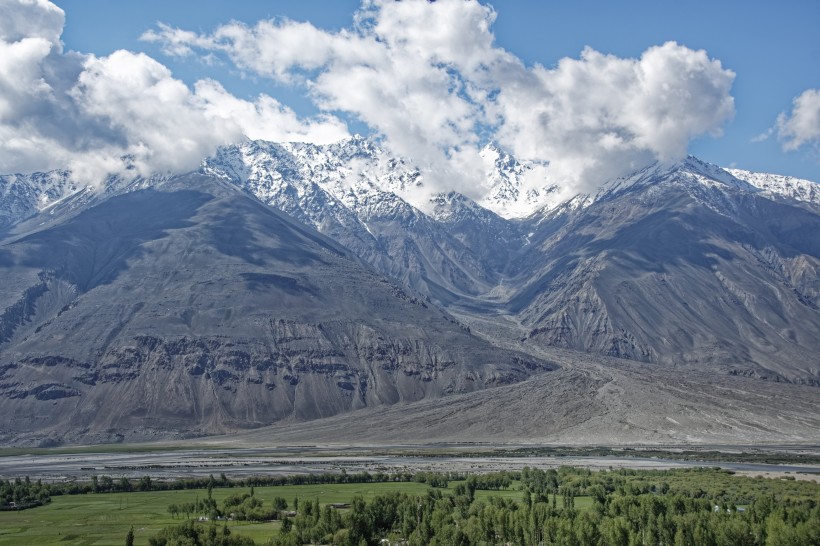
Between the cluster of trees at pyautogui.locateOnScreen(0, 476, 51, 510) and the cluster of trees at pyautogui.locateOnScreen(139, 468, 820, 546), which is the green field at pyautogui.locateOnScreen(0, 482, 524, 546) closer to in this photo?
the cluster of trees at pyautogui.locateOnScreen(0, 476, 51, 510)

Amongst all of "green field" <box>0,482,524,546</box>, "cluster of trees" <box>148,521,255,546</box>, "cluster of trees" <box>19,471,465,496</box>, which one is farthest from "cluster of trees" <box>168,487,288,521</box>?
"cluster of trees" <box>148,521,255,546</box>

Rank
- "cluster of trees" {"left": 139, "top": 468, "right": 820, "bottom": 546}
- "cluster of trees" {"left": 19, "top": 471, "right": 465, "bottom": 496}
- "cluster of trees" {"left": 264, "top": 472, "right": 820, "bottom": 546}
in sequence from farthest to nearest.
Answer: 1. "cluster of trees" {"left": 19, "top": 471, "right": 465, "bottom": 496}
2. "cluster of trees" {"left": 139, "top": 468, "right": 820, "bottom": 546}
3. "cluster of trees" {"left": 264, "top": 472, "right": 820, "bottom": 546}

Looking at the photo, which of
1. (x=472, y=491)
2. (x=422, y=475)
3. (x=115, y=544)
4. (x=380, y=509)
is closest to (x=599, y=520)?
(x=380, y=509)

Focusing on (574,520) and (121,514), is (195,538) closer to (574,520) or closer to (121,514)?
(121,514)

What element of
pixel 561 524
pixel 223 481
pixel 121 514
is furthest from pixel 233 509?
pixel 561 524

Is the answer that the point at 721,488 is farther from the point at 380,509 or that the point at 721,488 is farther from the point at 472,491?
the point at 380,509

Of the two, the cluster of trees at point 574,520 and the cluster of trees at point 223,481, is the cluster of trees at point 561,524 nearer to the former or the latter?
the cluster of trees at point 574,520
